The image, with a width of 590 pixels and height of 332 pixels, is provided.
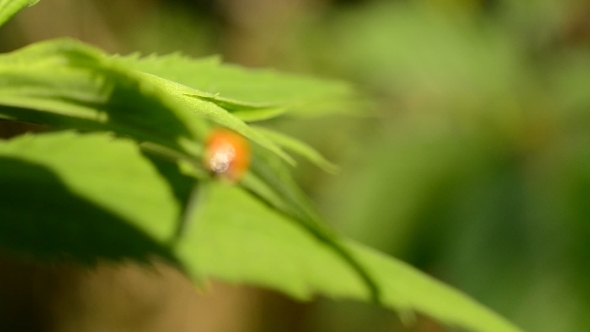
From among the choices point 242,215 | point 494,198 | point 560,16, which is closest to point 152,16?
point 560,16

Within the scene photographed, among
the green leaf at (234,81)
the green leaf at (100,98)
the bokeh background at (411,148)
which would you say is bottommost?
the green leaf at (100,98)

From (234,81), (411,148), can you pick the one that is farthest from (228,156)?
(411,148)

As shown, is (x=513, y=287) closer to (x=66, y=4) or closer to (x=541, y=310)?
(x=541, y=310)

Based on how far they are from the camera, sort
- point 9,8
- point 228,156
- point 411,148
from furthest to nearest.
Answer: point 411,148 < point 228,156 < point 9,8

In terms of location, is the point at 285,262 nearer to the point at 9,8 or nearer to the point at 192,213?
the point at 192,213

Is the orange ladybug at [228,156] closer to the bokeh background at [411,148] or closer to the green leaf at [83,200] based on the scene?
the green leaf at [83,200]

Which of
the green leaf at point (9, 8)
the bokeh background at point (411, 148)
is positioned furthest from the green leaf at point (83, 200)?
the bokeh background at point (411, 148)

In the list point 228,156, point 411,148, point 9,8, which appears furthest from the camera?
point 411,148
